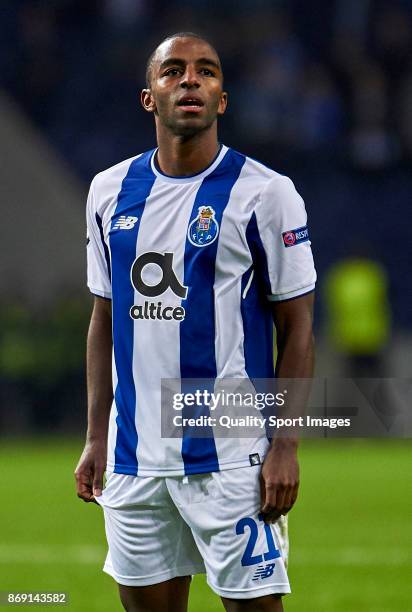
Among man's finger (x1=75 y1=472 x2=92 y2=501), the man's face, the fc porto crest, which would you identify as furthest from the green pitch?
the man's face

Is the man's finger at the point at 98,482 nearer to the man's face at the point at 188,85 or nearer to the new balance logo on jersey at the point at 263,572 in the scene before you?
the new balance logo on jersey at the point at 263,572

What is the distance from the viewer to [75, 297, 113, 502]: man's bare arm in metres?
3.68

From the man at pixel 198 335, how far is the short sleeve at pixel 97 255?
8cm

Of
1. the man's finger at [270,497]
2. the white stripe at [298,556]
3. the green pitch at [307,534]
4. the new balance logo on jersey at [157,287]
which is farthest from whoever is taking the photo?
the white stripe at [298,556]

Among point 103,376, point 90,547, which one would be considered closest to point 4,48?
point 90,547

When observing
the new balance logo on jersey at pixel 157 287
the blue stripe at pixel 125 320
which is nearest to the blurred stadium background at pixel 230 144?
the blue stripe at pixel 125 320

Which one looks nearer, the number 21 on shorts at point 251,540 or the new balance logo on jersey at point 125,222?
the number 21 on shorts at point 251,540

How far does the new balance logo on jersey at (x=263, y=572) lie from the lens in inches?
132

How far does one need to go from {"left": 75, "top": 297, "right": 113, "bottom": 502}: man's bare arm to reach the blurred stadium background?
743 centimetres

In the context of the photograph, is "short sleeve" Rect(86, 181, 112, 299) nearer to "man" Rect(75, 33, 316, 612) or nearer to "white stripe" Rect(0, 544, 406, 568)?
"man" Rect(75, 33, 316, 612)

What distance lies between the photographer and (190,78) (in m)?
3.46

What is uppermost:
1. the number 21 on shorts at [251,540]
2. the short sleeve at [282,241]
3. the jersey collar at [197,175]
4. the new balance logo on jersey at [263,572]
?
the jersey collar at [197,175]

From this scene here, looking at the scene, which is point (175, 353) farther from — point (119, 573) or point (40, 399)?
point (40, 399)

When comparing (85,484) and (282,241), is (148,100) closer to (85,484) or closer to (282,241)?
(282,241)
